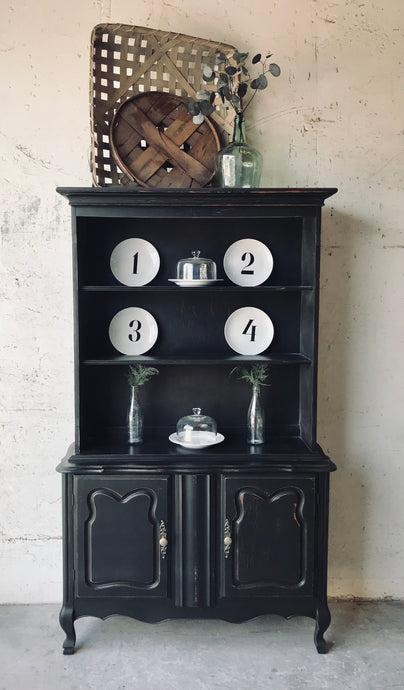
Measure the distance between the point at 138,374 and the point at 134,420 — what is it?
8.4 inches

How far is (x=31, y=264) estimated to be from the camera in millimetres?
3000

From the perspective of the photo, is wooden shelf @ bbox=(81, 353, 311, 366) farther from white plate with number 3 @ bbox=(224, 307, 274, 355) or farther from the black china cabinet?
white plate with number 3 @ bbox=(224, 307, 274, 355)

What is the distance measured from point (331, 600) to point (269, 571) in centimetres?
70

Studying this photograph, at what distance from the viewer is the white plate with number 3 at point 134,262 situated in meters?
2.92

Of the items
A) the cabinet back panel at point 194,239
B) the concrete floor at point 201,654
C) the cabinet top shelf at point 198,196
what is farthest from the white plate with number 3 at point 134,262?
the concrete floor at point 201,654

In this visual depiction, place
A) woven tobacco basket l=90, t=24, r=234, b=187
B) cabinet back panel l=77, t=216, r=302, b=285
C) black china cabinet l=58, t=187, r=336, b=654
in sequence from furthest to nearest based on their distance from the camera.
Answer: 1. cabinet back panel l=77, t=216, r=302, b=285
2. woven tobacco basket l=90, t=24, r=234, b=187
3. black china cabinet l=58, t=187, r=336, b=654

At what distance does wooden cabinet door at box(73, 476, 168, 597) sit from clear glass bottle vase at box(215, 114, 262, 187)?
1.34 m

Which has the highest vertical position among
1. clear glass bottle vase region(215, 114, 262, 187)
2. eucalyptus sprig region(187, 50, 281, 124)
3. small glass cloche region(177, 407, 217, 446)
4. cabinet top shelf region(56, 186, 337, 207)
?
eucalyptus sprig region(187, 50, 281, 124)

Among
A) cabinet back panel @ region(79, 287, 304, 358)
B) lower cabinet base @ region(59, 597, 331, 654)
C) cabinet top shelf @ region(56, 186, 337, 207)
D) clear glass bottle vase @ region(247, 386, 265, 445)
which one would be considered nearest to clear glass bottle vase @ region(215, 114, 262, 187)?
cabinet top shelf @ region(56, 186, 337, 207)

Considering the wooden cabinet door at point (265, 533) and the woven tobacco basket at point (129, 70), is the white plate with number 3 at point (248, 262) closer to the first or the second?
the woven tobacco basket at point (129, 70)

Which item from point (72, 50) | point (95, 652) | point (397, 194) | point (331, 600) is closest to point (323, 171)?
point (397, 194)

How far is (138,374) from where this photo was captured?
287 cm

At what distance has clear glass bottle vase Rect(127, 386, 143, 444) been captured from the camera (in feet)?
9.35

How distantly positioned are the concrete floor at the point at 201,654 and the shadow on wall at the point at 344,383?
31 centimetres
